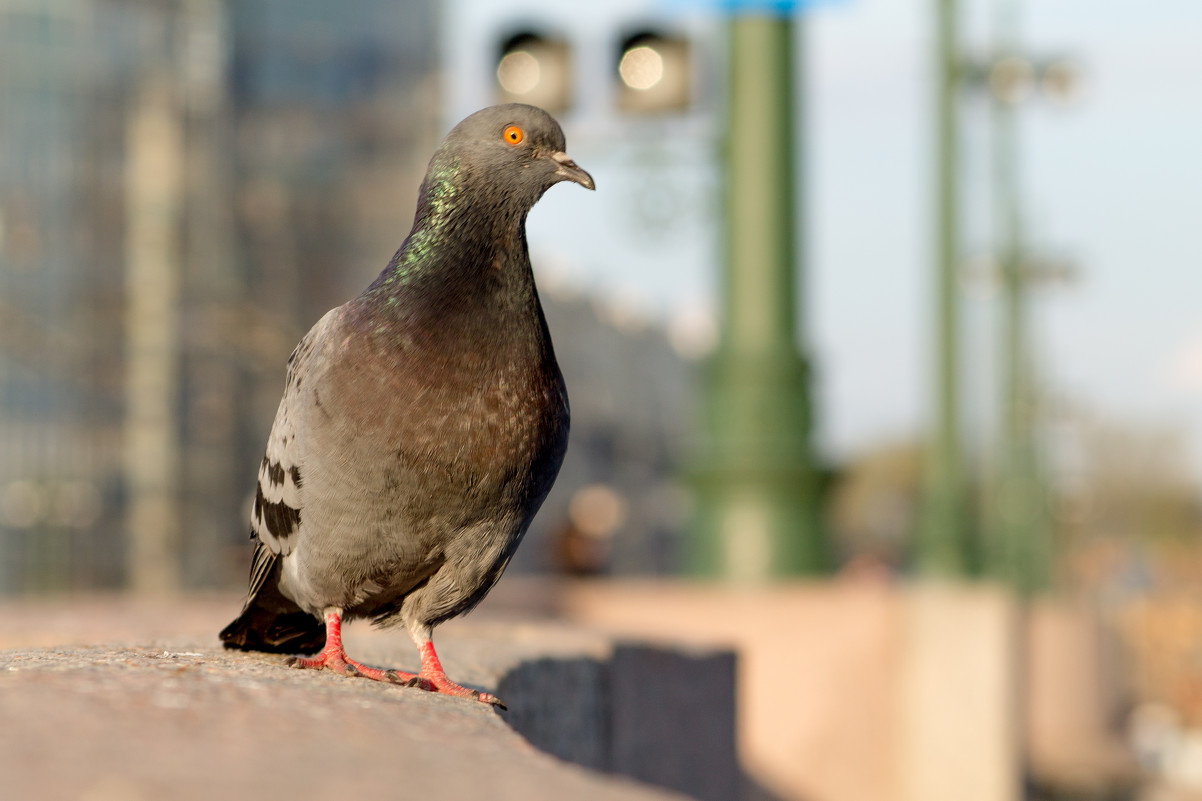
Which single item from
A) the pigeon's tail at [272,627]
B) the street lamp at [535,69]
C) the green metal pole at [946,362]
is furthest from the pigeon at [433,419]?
the green metal pole at [946,362]

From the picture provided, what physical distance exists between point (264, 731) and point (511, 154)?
163 centimetres

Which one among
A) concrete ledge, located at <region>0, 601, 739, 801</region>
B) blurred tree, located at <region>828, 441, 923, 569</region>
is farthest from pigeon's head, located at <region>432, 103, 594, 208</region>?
blurred tree, located at <region>828, 441, 923, 569</region>

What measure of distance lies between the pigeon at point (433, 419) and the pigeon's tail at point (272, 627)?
0.14 meters

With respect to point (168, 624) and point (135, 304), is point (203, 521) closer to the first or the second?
point (135, 304)

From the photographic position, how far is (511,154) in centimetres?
362

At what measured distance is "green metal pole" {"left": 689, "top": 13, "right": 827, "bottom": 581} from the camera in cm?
810

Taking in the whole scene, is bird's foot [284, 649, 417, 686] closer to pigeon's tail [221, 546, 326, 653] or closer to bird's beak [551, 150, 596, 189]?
pigeon's tail [221, 546, 326, 653]

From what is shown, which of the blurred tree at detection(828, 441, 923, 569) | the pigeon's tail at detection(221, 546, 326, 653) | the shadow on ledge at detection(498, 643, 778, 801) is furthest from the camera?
the blurred tree at detection(828, 441, 923, 569)

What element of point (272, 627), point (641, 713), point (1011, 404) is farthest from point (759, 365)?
point (1011, 404)

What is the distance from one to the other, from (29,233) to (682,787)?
19526 mm

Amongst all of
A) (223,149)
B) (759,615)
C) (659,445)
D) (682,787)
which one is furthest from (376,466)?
(659,445)

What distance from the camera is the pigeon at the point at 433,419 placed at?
328 centimetres

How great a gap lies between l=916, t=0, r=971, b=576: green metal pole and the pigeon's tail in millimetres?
6639

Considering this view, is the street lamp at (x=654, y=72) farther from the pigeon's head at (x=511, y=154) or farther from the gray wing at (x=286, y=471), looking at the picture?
the gray wing at (x=286, y=471)
